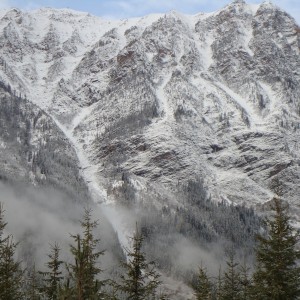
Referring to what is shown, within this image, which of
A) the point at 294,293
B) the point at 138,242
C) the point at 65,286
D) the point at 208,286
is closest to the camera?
A: the point at 65,286

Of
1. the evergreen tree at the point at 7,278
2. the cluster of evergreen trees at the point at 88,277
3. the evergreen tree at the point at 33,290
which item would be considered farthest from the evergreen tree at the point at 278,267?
the evergreen tree at the point at 33,290

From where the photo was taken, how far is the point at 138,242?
33719 mm

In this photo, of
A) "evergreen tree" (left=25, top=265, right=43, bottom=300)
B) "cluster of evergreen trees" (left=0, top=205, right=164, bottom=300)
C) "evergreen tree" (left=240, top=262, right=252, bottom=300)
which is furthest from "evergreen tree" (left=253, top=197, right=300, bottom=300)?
"evergreen tree" (left=25, top=265, right=43, bottom=300)

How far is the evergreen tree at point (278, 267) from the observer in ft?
92.6

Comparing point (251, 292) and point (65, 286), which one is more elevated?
point (251, 292)

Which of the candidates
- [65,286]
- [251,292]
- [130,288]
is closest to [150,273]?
[130,288]

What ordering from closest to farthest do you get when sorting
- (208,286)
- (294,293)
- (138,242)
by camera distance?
1. (294,293)
2. (138,242)
3. (208,286)

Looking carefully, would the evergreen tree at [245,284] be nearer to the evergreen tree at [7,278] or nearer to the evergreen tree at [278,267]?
the evergreen tree at [278,267]

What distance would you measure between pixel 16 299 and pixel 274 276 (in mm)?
16343

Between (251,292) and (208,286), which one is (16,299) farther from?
(208,286)

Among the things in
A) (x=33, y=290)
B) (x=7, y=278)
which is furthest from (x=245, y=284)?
(x=33, y=290)

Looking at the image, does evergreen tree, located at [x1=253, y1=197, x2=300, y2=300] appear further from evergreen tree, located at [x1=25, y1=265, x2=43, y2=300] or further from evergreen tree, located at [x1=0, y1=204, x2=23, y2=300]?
evergreen tree, located at [x1=25, y1=265, x2=43, y2=300]

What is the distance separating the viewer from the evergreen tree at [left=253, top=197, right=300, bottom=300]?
28234mm

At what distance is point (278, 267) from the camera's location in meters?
28.6
